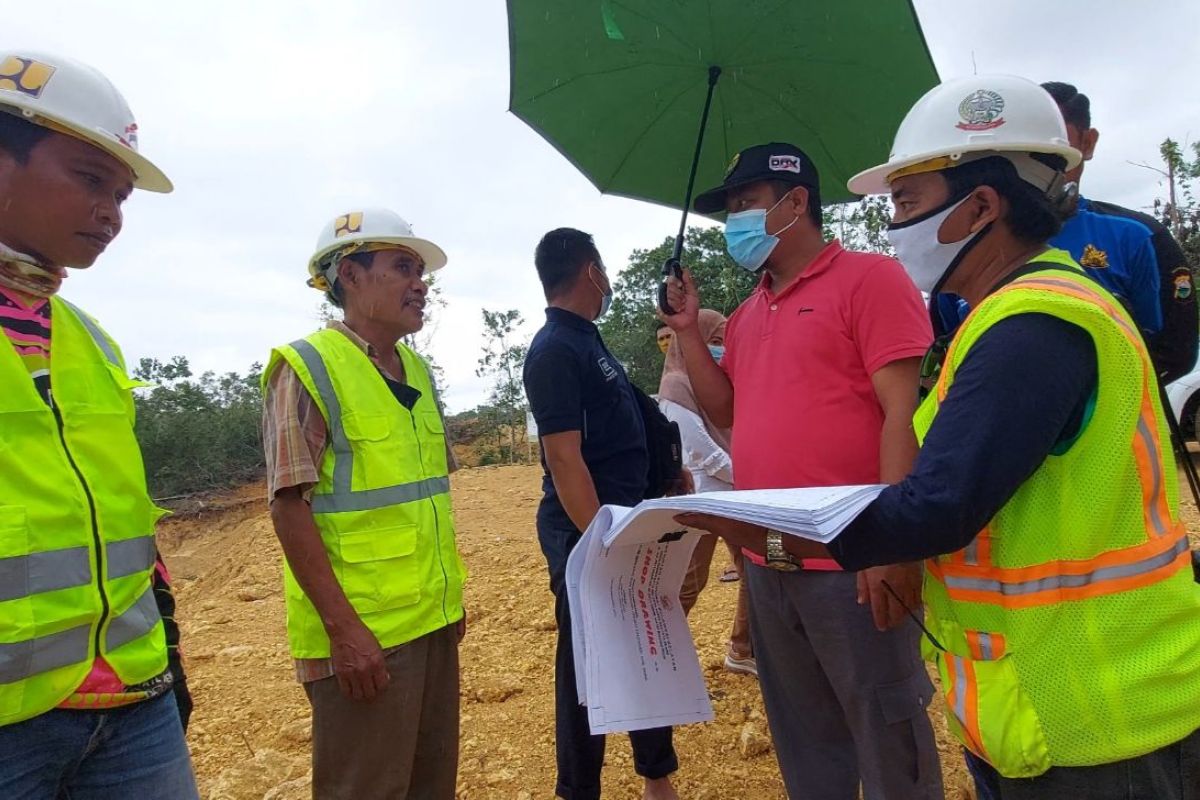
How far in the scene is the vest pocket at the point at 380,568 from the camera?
2082mm

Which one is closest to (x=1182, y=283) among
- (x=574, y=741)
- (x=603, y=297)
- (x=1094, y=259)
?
(x=1094, y=259)

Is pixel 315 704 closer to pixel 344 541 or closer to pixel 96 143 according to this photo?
pixel 344 541

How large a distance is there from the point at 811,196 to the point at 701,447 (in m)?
1.97

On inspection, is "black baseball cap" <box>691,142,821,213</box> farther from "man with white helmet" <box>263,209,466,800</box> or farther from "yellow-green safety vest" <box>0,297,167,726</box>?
"yellow-green safety vest" <box>0,297,167,726</box>

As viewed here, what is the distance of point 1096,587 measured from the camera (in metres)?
1.17

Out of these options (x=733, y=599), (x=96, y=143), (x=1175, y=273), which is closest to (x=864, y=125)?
(x=1175, y=273)

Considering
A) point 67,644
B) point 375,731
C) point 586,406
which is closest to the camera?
point 67,644

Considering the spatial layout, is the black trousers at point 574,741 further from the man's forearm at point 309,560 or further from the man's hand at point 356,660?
the man's forearm at point 309,560

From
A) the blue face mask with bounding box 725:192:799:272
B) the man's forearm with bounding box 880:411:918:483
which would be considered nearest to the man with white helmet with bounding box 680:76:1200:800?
the man's forearm with bounding box 880:411:918:483

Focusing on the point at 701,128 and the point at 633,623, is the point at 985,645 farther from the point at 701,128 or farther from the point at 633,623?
the point at 701,128

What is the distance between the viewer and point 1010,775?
1.25 m

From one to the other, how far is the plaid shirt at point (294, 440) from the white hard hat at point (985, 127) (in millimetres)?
1678

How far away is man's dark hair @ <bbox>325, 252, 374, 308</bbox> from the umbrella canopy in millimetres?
855

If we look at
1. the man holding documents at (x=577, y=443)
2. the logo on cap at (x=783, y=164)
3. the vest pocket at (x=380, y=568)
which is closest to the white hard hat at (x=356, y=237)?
the man holding documents at (x=577, y=443)
